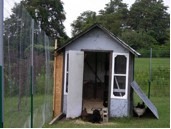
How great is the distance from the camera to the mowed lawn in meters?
10.2

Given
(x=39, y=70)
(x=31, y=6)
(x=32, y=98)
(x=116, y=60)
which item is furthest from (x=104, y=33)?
(x=31, y=6)

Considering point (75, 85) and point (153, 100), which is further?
point (153, 100)

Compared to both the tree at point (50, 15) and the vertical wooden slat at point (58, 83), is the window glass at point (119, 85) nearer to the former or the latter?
the vertical wooden slat at point (58, 83)

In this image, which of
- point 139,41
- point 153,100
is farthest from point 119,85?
point 139,41

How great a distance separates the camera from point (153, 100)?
55.6 feet

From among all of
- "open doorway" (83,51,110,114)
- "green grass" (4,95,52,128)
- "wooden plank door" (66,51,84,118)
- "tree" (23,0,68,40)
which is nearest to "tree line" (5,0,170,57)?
"tree" (23,0,68,40)

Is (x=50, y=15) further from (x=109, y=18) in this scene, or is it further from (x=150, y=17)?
(x=150, y=17)

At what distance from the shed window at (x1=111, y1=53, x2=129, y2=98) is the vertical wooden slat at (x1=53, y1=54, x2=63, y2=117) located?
5.02ft

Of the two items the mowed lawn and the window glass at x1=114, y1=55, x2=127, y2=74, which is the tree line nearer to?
the mowed lawn

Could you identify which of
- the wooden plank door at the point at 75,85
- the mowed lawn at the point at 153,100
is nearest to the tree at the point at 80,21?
the mowed lawn at the point at 153,100

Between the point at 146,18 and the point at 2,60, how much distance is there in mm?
44540

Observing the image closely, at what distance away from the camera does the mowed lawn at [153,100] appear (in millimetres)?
10242

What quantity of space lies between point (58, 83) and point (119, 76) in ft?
5.82

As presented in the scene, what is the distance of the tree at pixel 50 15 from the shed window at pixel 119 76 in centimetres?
3315
